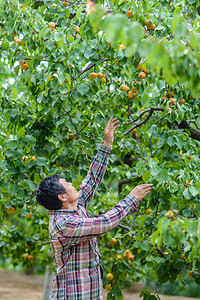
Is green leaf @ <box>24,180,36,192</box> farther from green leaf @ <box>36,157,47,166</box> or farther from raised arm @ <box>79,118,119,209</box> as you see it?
raised arm @ <box>79,118,119,209</box>

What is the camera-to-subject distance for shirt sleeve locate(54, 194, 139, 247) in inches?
86.0

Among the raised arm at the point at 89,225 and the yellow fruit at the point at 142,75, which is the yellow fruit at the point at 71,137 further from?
the raised arm at the point at 89,225

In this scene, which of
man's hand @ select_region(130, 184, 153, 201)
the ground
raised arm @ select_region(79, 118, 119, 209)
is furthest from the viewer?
the ground

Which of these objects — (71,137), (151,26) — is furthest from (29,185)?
(151,26)

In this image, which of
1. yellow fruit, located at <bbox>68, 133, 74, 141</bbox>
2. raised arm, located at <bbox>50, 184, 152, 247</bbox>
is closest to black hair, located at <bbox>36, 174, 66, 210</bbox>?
raised arm, located at <bbox>50, 184, 152, 247</bbox>

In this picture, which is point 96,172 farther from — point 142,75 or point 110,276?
point 110,276

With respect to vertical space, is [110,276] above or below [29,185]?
below

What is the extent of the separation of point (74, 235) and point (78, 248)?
0.16m

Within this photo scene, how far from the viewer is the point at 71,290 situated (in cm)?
228

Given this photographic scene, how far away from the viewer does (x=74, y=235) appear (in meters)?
2.20

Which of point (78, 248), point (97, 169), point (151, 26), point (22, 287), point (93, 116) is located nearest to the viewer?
point (78, 248)

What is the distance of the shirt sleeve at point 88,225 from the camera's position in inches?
86.0

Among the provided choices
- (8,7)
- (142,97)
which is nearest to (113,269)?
(142,97)

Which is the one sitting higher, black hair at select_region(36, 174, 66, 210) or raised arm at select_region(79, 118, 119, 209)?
raised arm at select_region(79, 118, 119, 209)
